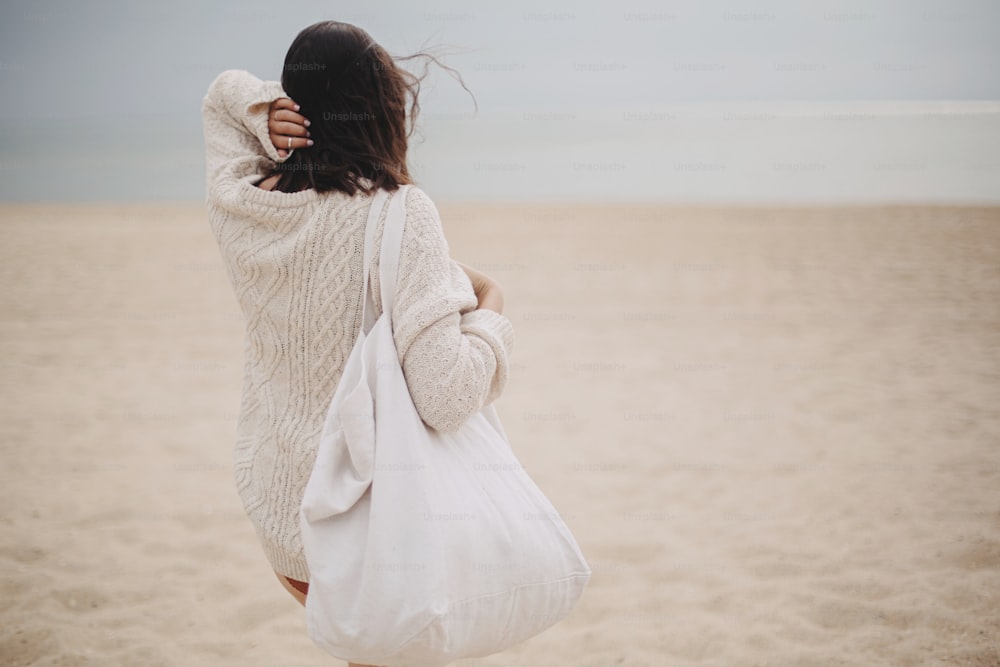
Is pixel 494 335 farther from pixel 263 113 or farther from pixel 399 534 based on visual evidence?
pixel 263 113

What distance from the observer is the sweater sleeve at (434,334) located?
4.89ft

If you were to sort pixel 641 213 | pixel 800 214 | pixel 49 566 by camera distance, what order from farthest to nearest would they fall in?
Result: pixel 641 213, pixel 800 214, pixel 49 566

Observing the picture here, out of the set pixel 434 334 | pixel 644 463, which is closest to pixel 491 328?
pixel 434 334

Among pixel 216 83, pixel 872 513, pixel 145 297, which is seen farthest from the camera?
pixel 145 297

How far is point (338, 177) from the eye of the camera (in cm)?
159

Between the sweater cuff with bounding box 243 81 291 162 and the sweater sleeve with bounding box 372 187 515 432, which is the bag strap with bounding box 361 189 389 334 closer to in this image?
the sweater sleeve with bounding box 372 187 515 432

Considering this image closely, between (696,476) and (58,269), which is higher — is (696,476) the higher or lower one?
the higher one

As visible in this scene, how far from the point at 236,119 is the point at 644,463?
4.22m

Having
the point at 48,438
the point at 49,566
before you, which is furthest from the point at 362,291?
the point at 48,438

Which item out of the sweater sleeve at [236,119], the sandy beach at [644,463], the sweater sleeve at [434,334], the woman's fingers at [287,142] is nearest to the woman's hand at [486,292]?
the sweater sleeve at [434,334]

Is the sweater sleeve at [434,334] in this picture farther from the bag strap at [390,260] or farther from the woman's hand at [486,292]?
the woman's hand at [486,292]

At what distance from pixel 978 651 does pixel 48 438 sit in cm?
589

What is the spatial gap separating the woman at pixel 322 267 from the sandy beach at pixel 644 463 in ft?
6.79

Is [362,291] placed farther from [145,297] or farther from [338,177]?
[145,297]
